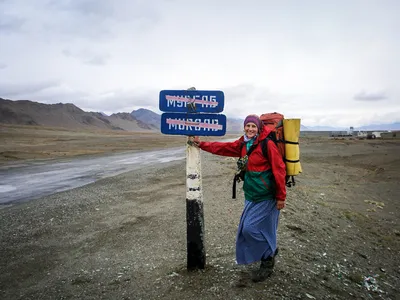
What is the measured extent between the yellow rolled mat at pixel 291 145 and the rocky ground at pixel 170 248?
1581 millimetres

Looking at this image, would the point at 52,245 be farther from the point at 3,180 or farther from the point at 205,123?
the point at 3,180

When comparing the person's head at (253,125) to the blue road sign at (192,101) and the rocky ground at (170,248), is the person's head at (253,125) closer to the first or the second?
the blue road sign at (192,101)

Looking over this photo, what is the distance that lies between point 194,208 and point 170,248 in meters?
1.68

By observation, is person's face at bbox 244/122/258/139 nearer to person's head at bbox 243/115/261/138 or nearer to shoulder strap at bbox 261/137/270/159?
person's head at bbox 243/115/261/138

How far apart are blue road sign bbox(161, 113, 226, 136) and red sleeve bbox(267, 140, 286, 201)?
69 cm

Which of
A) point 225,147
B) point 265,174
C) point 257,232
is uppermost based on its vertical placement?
point 225,147

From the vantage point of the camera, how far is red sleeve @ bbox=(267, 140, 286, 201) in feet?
11.5

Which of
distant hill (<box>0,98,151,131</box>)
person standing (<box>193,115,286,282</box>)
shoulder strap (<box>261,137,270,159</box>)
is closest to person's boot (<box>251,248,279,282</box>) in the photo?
person standing (<box>193,115,286,282</box>)

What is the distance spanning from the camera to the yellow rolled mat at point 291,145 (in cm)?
364

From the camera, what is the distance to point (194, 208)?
3926 mm

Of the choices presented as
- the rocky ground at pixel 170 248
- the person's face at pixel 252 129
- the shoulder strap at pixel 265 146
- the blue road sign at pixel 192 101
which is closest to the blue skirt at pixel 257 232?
the rocky ground at pixel 170 248

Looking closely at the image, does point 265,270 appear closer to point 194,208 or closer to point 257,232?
point 257,232

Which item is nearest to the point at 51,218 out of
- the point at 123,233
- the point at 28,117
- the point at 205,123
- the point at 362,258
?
the point at 123,233

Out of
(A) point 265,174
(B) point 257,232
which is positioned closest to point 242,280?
(B) point 257,232
